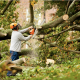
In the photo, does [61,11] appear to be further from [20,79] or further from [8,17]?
[20,79]

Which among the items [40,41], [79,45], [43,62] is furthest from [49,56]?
[79,45]

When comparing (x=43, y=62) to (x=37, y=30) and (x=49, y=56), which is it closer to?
(x=49, y=56)

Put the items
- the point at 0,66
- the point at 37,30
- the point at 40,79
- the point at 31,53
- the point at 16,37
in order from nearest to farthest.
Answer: the point at 0,66, the point at 40,79, the point at 16,37, the point at 37,30, the point at 31,53

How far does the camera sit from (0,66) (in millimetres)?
2553

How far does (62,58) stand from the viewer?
26.2 feet

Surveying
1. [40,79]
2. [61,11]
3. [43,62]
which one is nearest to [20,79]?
[40,79]

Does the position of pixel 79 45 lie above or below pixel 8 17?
below

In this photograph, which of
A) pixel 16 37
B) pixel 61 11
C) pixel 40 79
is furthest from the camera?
pixel 61 11

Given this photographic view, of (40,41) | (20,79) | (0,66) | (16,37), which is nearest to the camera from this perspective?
(0,66)

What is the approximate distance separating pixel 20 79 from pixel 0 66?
3.90 ft

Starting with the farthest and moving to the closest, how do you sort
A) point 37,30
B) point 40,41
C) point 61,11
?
point 61,11 < point 37,30 < point 40,41

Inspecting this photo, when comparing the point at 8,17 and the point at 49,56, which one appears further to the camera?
the point at 8,17

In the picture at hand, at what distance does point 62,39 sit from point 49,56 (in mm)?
1209

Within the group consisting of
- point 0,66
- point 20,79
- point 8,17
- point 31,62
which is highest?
point 8,17
